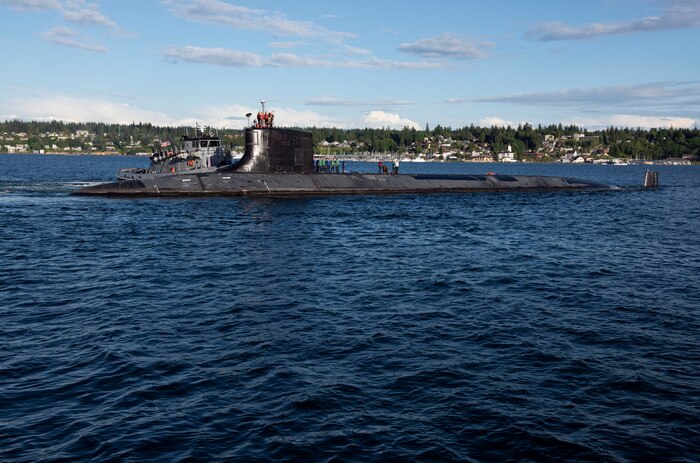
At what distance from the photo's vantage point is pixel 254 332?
56.2 feet

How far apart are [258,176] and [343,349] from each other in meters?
39.9

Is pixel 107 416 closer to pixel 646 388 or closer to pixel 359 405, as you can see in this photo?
pixel 359 405

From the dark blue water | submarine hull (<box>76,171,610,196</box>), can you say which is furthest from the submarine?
the dark blue water

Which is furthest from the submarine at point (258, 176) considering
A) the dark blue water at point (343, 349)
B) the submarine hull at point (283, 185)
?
the dark blue water at point (343, 349)

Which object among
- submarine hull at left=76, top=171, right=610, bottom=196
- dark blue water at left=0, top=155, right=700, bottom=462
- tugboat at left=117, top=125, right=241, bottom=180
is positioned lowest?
dark blue water at left=0, top=155, right=700, bottom=462

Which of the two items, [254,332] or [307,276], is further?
[307,276]

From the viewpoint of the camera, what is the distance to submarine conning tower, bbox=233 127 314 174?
53906 millimetres

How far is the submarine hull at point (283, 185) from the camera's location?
5288 centimetres

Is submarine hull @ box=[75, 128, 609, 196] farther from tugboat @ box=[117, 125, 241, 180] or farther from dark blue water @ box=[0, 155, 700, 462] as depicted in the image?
dark blue water @ box=[0, 155, 700, 462]

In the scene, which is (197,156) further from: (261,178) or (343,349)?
(343,349)

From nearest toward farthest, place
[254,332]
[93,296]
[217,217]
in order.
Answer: [254,332] → [93,296] → [217,217]

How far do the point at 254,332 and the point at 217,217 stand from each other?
84.0ft

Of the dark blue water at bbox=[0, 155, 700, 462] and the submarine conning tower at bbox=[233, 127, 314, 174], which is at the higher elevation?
the submarine conning tower at bbox=[233, 127, 314, 174]

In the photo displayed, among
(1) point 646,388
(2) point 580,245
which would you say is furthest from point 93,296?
(2) point 580,245
